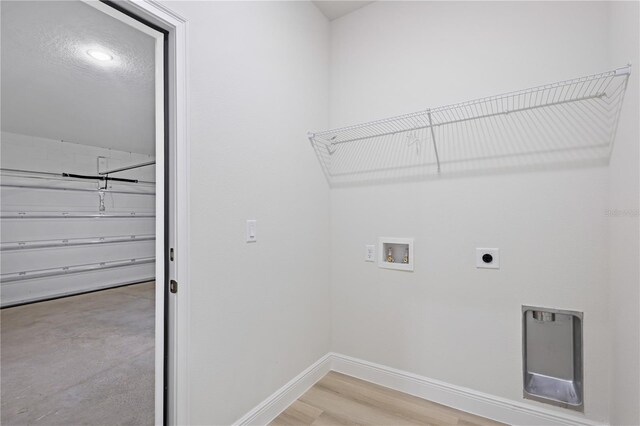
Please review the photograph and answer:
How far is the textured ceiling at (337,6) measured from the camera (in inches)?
84.0

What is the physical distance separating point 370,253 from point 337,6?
6.06ft

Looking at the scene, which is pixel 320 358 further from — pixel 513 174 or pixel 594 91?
pixel 594 91

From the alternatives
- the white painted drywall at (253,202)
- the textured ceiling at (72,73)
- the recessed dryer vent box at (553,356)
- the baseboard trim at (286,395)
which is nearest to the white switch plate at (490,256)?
the recessed dryer vent box at (553,356)

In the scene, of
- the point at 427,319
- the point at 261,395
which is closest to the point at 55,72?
the point at 261,395

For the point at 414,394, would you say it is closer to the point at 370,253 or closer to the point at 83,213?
the point at 370,253

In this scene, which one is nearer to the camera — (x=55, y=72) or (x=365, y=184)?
(x=365, y=184)

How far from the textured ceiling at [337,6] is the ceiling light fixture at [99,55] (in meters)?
1.71

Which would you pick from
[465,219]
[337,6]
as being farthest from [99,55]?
[465,219]

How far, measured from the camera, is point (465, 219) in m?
1.79

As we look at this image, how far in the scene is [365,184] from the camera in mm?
2146

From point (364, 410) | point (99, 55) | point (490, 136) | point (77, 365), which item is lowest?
point (77, 365)

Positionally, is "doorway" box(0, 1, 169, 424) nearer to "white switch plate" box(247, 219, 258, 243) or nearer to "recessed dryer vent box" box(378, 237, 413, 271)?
→ "white switch plate" box(247, 219, 258, 243)

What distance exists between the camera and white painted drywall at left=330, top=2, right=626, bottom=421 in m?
1.49

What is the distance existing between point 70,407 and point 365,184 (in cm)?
250
